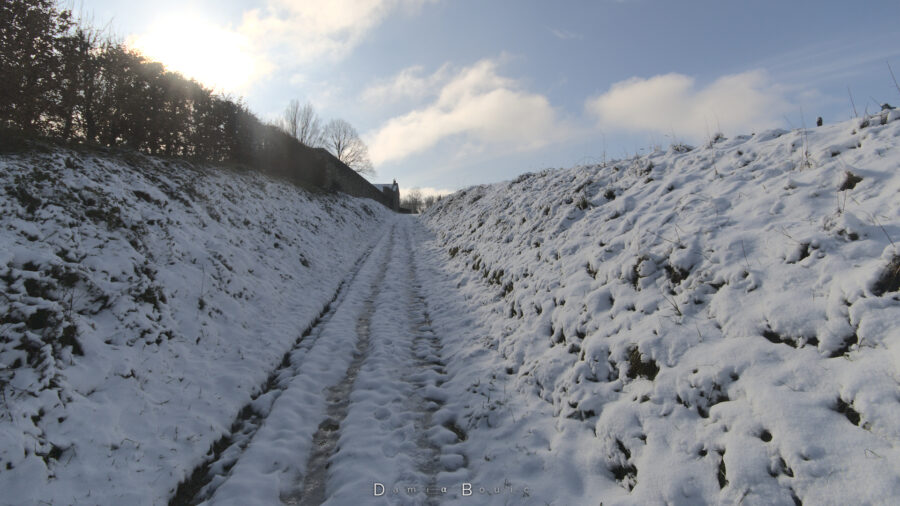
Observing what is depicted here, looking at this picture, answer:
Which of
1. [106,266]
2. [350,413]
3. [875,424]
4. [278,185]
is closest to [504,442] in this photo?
[350,413]

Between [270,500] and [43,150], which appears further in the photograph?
[43,150]

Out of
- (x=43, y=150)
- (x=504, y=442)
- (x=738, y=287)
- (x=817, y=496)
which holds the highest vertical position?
(x=43, y=150)

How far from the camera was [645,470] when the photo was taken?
3.14 m

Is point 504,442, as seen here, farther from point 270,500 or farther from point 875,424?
point 875,424

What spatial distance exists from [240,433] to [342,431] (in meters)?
1.20

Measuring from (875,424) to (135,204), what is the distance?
10241 mm

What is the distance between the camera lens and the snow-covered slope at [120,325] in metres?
3.29

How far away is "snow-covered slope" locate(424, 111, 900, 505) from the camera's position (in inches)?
105

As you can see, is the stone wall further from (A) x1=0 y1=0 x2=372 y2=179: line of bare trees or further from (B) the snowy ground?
(B) the snowy ground

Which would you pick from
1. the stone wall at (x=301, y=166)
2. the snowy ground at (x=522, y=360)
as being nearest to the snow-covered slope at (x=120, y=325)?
the snowy ground at (x=522, y=360)

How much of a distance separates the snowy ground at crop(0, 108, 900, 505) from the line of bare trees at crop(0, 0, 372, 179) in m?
2.32

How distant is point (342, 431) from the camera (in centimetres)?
427

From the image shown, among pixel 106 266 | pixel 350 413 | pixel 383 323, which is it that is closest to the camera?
pixel 350 413

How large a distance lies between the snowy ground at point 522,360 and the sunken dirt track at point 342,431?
0.11 feet
